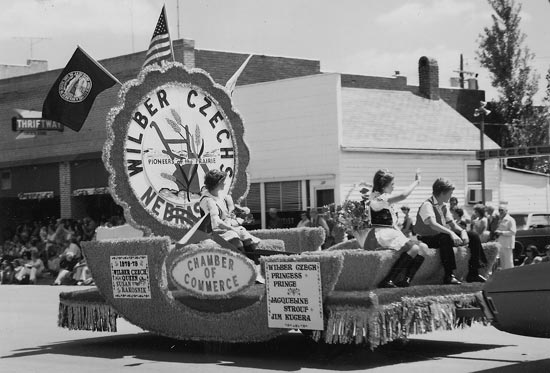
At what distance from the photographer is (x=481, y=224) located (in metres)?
19.8

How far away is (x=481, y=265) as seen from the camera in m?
11.3

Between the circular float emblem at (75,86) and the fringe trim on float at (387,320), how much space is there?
5869mm

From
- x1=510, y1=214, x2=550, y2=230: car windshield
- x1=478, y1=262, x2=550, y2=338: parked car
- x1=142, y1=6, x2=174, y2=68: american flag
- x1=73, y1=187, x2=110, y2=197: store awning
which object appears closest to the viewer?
x1=478, y1=262, x2=550, y2=338: parked car

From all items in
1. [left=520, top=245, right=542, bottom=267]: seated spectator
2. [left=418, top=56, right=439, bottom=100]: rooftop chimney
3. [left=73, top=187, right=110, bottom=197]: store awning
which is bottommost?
[left=520, top=245, right=542, bottom=267]: seated spectator

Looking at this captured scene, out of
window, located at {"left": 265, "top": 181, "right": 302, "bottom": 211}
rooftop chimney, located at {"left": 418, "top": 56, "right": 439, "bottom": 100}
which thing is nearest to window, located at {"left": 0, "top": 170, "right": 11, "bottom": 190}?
window, located at {"left": 265, "top": 181, "right": 302, "bottom": 211}

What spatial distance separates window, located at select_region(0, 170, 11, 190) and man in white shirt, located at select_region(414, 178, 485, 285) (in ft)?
99.4

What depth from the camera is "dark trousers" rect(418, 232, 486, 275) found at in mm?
10750

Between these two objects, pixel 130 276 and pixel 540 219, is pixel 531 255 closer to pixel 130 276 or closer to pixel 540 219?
pixel 540 219

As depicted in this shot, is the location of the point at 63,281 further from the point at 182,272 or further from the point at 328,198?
the point at 182,272

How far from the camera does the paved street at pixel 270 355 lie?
387 inches

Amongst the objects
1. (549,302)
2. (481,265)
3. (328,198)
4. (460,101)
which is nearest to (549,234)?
(328,198)

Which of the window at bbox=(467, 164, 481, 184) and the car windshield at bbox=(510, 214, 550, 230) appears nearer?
the car windshield at bbox=(510, 214, 550, 230)

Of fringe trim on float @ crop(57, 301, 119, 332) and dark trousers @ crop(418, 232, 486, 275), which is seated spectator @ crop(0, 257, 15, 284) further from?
dark trousers @ crop(418, 232, 486, 275)

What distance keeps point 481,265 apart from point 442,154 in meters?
19.6
